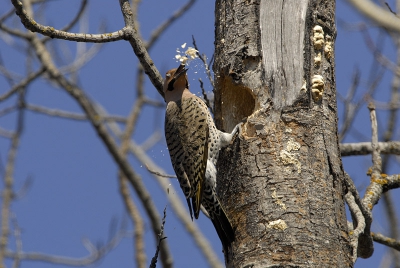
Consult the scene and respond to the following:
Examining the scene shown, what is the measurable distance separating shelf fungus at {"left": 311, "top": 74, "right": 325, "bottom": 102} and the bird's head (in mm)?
1592

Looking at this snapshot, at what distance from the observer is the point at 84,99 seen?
27.0 feet

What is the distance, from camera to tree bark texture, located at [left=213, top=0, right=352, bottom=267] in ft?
10.8

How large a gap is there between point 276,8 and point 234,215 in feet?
4.68

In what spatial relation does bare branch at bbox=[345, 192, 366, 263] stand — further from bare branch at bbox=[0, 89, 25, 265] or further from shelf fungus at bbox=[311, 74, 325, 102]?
bare branch at bbox=[0, 89, 25, 265]

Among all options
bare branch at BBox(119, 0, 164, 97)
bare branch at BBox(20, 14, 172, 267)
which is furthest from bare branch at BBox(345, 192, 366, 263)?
bare branch at BBox(20, 14, 172, 267)

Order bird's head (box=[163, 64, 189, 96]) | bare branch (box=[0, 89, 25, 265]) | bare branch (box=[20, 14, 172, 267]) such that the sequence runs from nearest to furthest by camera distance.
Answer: bird's head (box=[163, 64, 189, 96]) < bare branch (box=[20, 14, 172, 267]) < bare branch (box=[0, 89, 25, 265])

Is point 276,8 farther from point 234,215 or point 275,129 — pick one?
point 234,215

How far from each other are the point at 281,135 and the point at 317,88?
392 mm

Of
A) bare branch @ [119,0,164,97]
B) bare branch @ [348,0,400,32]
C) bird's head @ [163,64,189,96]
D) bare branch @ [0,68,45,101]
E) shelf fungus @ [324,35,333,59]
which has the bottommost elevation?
bare branch @ [348,0,400,32]

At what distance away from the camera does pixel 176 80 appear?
17.2 feet

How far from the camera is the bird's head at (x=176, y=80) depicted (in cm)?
518

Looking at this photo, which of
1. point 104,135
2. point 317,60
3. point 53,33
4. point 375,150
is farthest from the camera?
point 104,135

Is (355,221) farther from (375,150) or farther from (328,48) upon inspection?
(328,48)

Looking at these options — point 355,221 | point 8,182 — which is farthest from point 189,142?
point 8,182
